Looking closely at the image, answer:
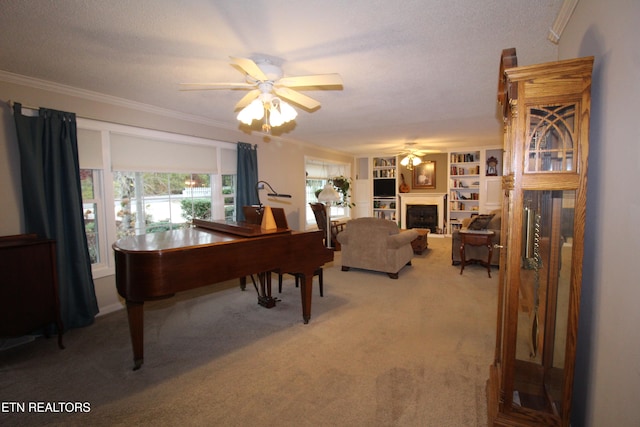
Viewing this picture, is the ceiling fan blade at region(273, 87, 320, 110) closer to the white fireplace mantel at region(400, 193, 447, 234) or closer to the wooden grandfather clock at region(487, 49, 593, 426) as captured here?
the wooden grandfather clock at region(487, 49, 593, 426)

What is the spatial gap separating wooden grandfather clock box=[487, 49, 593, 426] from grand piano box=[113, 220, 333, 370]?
1672 mm

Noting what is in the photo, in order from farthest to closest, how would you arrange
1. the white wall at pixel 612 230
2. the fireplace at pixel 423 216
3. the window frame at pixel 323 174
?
the fireplace at pixel 423 216 → the window frame at pixel 323 174 → the white wall at pixel 612 230

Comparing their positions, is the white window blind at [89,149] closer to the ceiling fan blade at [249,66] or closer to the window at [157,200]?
the window at [157,200]

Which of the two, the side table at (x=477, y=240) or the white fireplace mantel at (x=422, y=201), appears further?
the white fireplace mantel at (x=422, y=201)

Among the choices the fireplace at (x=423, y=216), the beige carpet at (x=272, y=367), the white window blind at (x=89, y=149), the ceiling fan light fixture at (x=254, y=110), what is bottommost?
the beige carpet at (x=272, y=367)

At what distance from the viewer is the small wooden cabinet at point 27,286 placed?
227cm

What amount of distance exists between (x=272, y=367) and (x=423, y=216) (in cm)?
688

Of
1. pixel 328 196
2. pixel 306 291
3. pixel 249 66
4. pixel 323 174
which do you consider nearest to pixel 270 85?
pixel 249 66

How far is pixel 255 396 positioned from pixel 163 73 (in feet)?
8.84

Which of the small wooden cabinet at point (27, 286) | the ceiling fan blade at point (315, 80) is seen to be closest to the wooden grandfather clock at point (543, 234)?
the ceiling fan blade at point (315, 80)

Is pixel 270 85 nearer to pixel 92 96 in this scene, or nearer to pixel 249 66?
pixel 249 66

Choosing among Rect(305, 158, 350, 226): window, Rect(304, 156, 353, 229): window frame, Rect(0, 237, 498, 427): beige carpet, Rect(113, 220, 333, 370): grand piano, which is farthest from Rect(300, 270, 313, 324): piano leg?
Rect(305, 158, 350, 226): window

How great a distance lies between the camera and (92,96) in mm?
3080

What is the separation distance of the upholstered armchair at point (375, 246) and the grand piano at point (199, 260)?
1.66m
